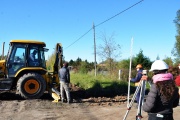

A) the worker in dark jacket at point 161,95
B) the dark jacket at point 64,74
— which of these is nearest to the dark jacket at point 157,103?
the worker in dark jacket at point 161,95

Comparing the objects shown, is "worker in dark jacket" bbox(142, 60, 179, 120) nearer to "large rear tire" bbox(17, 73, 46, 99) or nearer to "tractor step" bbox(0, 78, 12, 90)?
"large rear tire" bbox(17, 73, 46, 99)

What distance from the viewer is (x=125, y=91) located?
1844 cm

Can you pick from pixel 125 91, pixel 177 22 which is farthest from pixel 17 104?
pixel 177 22

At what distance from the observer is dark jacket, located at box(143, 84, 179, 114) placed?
16.1 ft

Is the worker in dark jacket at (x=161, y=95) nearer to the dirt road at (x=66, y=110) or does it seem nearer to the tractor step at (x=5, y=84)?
the dirt road at (x=66, y=110)

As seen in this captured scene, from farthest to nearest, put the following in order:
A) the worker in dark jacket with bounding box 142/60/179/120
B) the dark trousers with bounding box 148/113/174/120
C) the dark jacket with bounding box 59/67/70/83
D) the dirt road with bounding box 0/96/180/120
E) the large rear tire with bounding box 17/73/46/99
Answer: the large rear tire with bounding box 17/73/46/99 → the dark jacket with bounding box 59/67/70/83 → the dirt road with bounding box 0/96/180/120 → the dark trousers with bounding box 148/113/174/120 → the worker in dark jacket with bounding box 142/60/179/120

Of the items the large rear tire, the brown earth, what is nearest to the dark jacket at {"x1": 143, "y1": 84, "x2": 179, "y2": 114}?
the brown earth

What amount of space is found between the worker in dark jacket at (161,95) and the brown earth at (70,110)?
17.4 feet

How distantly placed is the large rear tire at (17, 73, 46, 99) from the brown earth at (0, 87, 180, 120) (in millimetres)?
628

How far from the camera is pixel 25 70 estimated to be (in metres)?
14.6

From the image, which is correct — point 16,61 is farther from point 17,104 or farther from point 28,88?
point 17,104

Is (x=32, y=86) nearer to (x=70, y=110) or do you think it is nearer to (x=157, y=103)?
(x=70, y=110)

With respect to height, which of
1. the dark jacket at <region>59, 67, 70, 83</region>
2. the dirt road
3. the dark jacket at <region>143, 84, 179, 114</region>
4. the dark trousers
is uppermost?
the dark jacket at <region>59, 67, 70, 83</region>

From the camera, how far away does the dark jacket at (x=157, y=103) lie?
4910 mm
